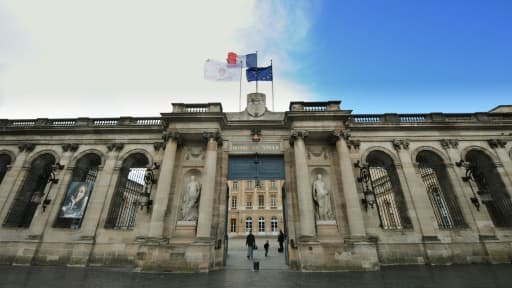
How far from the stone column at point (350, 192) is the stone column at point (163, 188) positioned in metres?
9.48

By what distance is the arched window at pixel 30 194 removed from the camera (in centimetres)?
1380

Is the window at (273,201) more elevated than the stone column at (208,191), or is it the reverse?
the window at (273,201)

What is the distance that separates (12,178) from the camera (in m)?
14.6

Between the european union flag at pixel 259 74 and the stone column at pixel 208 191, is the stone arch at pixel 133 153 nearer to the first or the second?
the stone column at pixel 208 191

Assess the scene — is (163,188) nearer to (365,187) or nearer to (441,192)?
(365,187)

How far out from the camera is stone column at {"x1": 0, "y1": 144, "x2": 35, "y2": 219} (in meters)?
13.9

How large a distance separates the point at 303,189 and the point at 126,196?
1181 centimetres

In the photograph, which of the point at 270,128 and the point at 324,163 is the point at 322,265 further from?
the point at 270,128

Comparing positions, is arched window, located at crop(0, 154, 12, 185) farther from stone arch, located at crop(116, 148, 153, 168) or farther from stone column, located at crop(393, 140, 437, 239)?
stone column, located at crop(393, 140, 437, 239)

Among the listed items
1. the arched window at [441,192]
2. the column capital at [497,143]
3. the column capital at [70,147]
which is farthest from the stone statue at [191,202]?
the column capital at [497,143]

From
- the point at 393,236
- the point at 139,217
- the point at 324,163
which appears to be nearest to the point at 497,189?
the point at 393,236

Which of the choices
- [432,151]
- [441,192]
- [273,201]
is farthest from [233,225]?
[432,151]

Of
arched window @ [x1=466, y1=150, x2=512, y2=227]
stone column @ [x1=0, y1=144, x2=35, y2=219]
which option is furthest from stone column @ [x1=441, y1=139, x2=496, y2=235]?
stone column @ [x1=0, y1=144, x2=35, y2=219]

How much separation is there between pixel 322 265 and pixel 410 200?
7.06m
